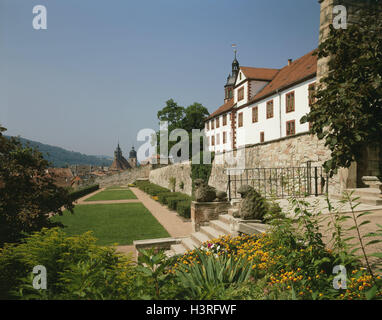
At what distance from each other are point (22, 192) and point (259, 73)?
83.8 ft

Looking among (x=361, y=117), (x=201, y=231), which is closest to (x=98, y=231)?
(x=201, y=231)

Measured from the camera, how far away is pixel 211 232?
6.45m

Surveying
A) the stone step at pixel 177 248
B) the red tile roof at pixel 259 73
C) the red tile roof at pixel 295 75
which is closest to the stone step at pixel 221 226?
the stone step at pixel 177 248

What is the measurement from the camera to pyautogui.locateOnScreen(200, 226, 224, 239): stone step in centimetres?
616

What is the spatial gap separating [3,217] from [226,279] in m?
4.05

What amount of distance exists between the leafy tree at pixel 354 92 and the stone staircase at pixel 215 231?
266cm

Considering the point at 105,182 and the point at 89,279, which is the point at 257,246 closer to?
the point at 89,279

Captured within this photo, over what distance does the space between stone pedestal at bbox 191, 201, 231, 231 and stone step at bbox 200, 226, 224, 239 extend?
389 millimetres

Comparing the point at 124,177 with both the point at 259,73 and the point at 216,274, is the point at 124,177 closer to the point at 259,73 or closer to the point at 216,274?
the point at 259,73

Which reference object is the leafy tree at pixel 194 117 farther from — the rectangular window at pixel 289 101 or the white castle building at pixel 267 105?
the rectangular window at pixel 289 101

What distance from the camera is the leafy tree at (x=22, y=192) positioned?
4.55 m

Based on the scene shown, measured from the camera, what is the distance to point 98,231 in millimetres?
10664

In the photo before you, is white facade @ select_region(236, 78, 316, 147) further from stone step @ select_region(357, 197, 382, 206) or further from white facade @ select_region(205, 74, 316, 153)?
stone step @ select_region(357, 197, 382, 206)

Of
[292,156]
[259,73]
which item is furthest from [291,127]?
[292,156]
